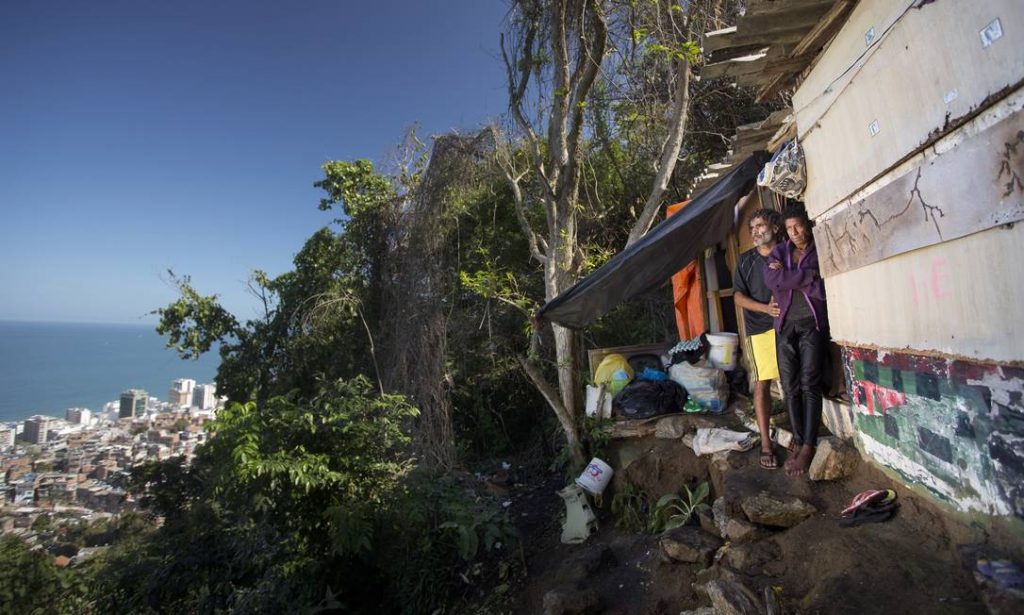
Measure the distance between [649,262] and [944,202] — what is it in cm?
256

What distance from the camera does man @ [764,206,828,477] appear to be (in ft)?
9.43

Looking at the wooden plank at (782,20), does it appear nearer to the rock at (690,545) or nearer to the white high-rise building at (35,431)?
the rock at (690,545)

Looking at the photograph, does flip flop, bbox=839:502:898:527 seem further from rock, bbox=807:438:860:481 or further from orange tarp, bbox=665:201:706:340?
orange tarp, bbox=665:201:706:340

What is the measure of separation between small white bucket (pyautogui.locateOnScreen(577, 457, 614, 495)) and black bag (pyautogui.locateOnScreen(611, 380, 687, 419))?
55cm

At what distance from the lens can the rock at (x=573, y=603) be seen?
3064 mm

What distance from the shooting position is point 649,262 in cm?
430

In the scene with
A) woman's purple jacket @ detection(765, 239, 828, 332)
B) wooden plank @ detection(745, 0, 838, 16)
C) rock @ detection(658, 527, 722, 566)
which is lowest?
rock @ detection(658, 527, 722, 566)

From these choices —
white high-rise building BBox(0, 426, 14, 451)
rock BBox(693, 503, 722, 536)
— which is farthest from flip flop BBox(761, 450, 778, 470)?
white high-rise building BBox(0, 426, 14, 451)

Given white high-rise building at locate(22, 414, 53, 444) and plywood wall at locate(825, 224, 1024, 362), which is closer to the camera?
plywood wall at locate(825, 224, 1024, 362)

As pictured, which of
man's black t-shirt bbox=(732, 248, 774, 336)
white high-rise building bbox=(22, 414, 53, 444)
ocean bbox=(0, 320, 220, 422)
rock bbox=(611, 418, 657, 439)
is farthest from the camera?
ocean bbox=(0, 320, 220, 422)

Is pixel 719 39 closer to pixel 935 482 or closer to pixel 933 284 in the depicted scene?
pixel 933 284

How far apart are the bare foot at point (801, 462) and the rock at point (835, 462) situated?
0.10 metres

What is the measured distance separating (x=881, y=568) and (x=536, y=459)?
5415 millimetres

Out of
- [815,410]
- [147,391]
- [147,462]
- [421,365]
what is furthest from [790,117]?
[147,391]
